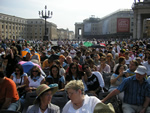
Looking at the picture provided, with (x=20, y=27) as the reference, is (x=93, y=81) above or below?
below

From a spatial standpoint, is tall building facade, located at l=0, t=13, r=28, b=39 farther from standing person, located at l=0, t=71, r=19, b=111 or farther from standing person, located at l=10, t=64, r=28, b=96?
standing person, located at l=0, t=71, r=19, b=111

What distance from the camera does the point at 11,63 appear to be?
7.46 meters

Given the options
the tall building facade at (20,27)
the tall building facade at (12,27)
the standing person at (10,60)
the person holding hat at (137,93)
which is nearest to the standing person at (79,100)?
the person holding hat at (137,93)

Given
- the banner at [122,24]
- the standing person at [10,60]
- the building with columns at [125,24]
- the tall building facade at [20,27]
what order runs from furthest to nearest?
the tall building facade at [20,27]
the banner at [122,24]
the building with columns at [125,24]
the standing person at [10,60]

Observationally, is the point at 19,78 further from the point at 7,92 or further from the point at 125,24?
the point at 125,24

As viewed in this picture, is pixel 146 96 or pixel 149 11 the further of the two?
pixel 149 11

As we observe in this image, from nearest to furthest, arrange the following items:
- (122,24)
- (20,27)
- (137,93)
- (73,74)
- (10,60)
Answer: (137,93) < (73,74) < (10,60) < (122,24) < (20,27)

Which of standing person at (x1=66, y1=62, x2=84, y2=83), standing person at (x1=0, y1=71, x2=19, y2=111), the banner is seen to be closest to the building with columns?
the banner

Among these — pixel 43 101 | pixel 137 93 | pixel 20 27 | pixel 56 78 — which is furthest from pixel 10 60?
pixel 20 27

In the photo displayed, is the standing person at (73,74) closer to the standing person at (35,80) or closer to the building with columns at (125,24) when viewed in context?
the standing person at (35,80)

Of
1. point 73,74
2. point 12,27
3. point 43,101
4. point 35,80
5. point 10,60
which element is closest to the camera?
point 43,101

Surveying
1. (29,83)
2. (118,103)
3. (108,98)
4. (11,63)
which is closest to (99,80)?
(118,103)

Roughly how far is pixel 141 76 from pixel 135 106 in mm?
662

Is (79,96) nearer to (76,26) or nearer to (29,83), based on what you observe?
(29,83)
